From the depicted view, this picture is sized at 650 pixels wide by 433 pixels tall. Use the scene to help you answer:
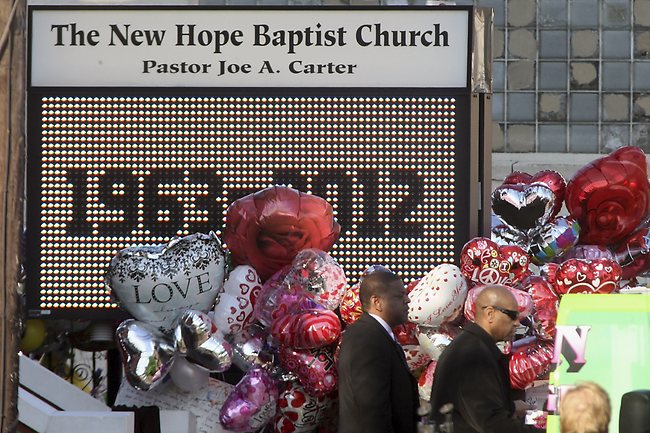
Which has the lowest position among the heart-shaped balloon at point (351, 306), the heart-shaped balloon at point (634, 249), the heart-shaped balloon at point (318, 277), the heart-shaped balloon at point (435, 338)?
the heart-shaped balloon at point (435, 338)

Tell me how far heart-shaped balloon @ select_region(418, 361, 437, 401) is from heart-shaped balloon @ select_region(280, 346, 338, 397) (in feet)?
1.60

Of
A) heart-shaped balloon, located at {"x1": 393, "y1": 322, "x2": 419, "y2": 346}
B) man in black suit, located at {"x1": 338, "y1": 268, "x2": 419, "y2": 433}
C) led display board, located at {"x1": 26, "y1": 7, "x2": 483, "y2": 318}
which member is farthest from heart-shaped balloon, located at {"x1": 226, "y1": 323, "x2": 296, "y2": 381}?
man in black suit, located at {"x1": 338, "y1": 268, "x2": 419, "y2": 433}

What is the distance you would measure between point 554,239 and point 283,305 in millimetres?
1752

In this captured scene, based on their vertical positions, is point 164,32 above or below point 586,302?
above

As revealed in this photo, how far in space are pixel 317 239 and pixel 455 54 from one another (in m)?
1.42

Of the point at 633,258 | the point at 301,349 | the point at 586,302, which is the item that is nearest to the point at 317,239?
the point at 301,349

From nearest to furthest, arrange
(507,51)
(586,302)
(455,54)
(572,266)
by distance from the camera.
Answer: (586,302) < (572,266) < (455,54) < (507,51)

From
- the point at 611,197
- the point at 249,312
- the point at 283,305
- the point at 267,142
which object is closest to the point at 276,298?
the point at 283,305

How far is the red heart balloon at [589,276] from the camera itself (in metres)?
8.00

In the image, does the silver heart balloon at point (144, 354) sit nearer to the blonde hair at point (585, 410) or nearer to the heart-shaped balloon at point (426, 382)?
the heart-shaped balloon at point (426, 382)

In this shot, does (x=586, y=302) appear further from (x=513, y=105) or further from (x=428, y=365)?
(x=513, y=105)

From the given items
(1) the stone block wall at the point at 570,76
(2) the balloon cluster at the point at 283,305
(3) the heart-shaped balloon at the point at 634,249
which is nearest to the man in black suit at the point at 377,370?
(2) the balloon cluster at the point at 283,305

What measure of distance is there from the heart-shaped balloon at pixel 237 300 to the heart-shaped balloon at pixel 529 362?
1.53m

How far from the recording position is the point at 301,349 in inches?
322
